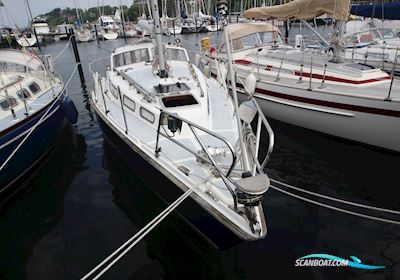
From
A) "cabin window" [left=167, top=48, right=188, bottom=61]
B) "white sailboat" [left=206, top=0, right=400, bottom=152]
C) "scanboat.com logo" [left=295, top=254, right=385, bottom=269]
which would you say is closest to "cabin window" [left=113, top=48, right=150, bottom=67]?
"cabin window" [left=167, top=48, right=188, bottom=61]

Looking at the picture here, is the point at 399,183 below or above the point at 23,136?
below

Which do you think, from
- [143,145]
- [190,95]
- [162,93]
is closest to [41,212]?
[143,145]

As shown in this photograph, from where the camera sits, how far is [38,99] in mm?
10453

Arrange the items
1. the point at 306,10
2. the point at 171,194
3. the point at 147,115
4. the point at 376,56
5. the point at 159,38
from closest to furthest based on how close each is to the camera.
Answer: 1. the point at 171,194
2. the point at 147,115
3. the point at 159,38
4. the point at 306,10
5. the point at 376,56

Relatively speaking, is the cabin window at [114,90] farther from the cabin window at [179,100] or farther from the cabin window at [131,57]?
the cabin window at [179,100]

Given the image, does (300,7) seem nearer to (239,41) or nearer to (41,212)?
(239,41)

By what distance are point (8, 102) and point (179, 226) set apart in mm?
6777

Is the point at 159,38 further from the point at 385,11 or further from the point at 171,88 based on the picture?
the point at 385,11

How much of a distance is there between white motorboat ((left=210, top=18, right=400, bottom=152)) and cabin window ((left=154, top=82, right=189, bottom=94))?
161 centimetres

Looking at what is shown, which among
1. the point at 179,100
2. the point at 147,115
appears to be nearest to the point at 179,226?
the point at 147,115

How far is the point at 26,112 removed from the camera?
29.3 feet

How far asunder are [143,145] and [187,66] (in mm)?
4942

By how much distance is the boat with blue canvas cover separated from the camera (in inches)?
317

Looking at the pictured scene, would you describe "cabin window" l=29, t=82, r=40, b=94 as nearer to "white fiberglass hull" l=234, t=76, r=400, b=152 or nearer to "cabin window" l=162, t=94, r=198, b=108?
"cabin window" l=162, t=94, r=198, b=108
